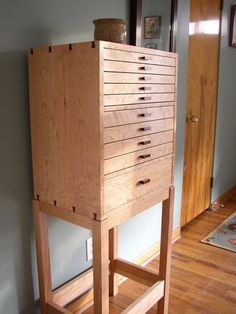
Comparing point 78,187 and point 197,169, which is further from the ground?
point 78,187

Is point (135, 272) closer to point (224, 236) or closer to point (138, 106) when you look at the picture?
point (138, 106)

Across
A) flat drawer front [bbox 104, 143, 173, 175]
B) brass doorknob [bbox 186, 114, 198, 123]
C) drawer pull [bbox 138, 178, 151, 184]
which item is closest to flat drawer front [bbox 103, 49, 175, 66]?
flat drawer front [bbox 104, 143, 173, 175]

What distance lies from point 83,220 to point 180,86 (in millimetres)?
1523

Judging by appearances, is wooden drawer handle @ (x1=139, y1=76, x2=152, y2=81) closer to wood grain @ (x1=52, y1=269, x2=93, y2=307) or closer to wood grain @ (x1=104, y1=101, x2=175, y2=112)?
wood grain @ (x1=104, y1=101, x2=175, y2=112)

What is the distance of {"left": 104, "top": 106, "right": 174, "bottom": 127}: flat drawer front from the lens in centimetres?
124

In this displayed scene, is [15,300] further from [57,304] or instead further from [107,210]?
[107,210]

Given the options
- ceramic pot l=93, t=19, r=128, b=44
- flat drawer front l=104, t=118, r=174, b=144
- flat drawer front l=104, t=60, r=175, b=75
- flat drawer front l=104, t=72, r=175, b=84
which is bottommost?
flat drawer front l=104, t=118, r=174, b=144

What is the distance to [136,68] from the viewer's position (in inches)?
52.6

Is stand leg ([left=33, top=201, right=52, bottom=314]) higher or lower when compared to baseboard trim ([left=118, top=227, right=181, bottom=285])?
higher

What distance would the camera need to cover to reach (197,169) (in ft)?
9.93

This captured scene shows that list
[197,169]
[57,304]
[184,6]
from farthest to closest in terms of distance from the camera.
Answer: [197,169] → [184,6] → [57,304]

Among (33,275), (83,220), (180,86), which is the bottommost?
(33,275)

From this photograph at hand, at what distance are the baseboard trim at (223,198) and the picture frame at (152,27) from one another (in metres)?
1.96

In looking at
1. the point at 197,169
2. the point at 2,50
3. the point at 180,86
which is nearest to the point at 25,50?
the point at 2,50
